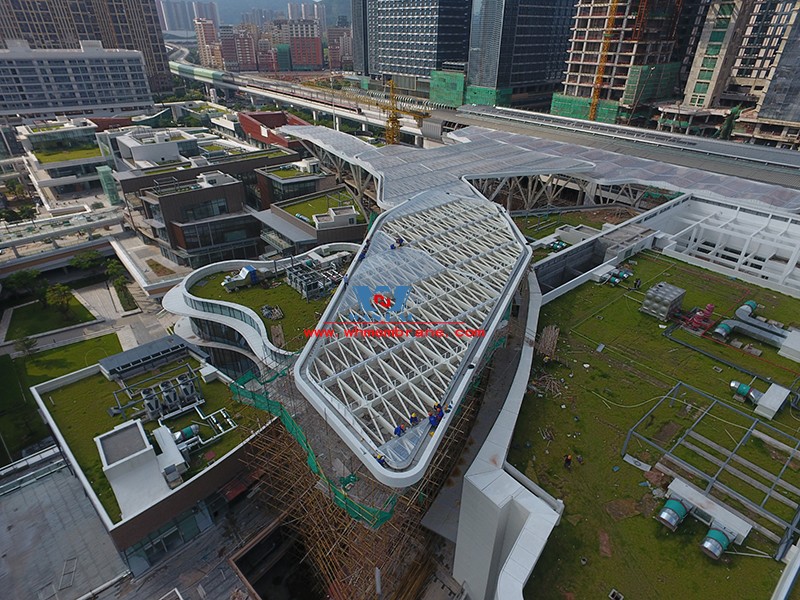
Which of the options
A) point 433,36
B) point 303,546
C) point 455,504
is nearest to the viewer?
point 455,504

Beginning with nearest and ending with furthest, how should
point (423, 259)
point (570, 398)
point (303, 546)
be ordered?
1. point (570, 398)
2. point (303, 546)
3. point (423, 259)

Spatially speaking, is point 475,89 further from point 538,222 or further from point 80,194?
point 80,194

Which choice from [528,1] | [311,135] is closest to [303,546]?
[311,135]

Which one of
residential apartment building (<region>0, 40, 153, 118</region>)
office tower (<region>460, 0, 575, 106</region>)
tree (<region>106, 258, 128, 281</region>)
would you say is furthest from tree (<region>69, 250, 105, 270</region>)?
office tower (<region>460, 0, 575, 106</region>)

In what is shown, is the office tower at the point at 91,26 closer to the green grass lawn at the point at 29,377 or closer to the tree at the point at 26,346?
the tree at the point at 26,346

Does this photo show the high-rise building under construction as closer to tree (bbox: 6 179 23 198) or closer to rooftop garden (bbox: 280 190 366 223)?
rooftop garden (bbox: 280 190 366 223)

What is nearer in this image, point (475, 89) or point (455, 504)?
point (455, 504)

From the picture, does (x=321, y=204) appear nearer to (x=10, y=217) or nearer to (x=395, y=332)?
(x=395, y=332)

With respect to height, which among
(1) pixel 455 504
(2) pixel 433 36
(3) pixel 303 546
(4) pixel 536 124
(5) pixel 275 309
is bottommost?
(3) pixel 303 546

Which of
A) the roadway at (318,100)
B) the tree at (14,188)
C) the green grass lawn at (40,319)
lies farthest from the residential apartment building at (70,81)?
the green grass lawn at (40,319)
